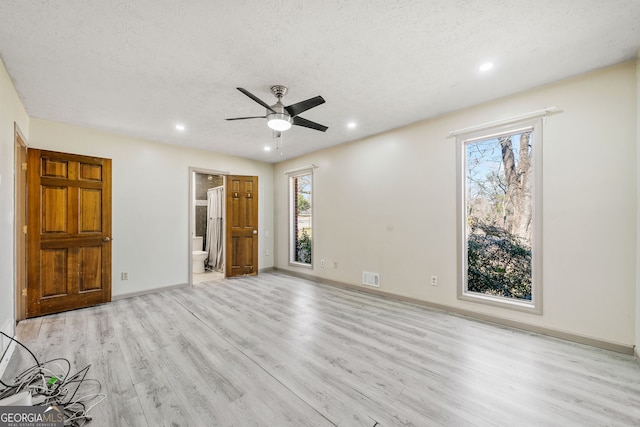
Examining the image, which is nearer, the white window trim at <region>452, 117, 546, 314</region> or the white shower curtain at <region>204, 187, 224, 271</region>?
the white window trim at <region>452, 117, 546, 314</region>

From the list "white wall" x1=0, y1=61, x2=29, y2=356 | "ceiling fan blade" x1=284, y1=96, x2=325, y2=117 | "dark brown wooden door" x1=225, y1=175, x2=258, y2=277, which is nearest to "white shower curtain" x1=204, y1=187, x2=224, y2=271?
"dark brown wooden door" x1=225, y1=175, x2=258, y2=277

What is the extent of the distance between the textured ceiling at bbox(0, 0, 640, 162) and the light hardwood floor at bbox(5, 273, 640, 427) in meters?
2.65

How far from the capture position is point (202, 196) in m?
7.17

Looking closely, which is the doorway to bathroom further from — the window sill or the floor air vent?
the window sill

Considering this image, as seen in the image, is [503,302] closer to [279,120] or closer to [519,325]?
[519,325]

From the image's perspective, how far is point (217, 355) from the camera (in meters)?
2.48

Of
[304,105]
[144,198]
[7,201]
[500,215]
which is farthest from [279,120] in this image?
[144,198]

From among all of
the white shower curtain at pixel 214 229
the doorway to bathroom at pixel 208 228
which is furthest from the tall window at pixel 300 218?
the white shower curtain at pixel 214 229

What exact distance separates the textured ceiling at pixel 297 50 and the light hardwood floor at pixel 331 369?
265 cm

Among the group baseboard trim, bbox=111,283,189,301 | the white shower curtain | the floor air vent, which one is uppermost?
the white shower curtain

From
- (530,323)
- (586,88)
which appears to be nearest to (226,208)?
(530,323)

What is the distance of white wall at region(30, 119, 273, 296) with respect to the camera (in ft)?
13.1

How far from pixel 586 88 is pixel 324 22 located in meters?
2.71

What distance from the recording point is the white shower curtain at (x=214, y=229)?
6.59 metres
